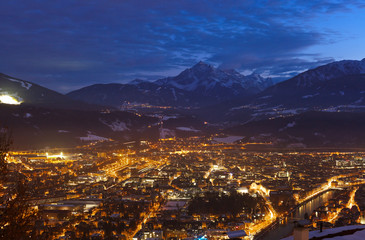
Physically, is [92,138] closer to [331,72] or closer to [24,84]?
[24,84]

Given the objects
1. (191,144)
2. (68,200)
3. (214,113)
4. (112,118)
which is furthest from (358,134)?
(214,113)

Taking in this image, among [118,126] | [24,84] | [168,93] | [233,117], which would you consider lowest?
[118,126]

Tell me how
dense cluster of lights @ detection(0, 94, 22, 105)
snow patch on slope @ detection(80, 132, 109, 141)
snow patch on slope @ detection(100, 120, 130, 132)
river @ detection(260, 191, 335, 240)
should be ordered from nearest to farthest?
1. river @ detection(260, 191, 335, 240)
2. snow patch on slope @ detection(80, 132, 109, 141)
3. snow patch on slope @ detection(100, 120, 130, 132)
4. dense cluster of lights @ detection(0, 94, 22, 105)

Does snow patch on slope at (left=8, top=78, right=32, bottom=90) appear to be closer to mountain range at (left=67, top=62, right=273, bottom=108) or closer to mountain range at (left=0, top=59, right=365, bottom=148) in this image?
mountain range at (left=0, top=59, right=365, bottom=148)

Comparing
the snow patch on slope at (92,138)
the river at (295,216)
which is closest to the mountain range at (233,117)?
the snow patch on slope at (92,138)

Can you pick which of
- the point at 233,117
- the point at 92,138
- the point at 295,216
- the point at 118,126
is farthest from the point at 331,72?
the point at 295,216

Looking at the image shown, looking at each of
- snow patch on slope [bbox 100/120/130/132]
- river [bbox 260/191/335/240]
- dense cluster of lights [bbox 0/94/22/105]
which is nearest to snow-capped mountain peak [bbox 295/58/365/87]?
snow patch on slope [bbox 100/120/130/132]

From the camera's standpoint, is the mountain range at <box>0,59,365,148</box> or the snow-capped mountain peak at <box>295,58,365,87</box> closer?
the mountain range at <box>0,59,365,148</box>

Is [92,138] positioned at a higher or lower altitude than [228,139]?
higher

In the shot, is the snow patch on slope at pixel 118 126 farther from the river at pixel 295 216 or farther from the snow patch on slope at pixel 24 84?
the river at pixel 295 216
